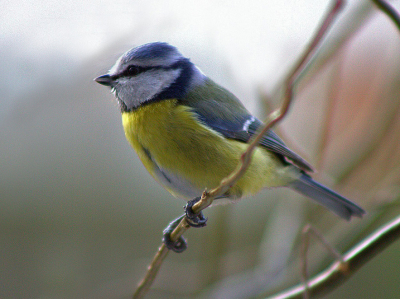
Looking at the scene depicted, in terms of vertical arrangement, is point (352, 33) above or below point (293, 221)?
above

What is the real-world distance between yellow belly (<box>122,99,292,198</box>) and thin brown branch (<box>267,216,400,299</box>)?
0.33 meters

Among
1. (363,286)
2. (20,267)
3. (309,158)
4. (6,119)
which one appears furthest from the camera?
(363,286)

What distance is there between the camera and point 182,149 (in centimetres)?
114

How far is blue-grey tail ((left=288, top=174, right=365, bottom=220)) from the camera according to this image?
138 cm

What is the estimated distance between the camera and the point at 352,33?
1.29m

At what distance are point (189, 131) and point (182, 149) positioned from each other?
0.20ft

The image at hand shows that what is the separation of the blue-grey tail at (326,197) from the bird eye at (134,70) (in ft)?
2.21

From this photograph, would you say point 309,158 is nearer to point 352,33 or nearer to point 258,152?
point 258,152

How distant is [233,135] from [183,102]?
19cm

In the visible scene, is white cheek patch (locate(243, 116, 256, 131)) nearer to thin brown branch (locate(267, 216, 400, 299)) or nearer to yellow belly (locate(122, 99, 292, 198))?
yellow belly (locate(122, 99, 292, 198))

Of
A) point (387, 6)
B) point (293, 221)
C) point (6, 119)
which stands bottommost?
point (293, 221)

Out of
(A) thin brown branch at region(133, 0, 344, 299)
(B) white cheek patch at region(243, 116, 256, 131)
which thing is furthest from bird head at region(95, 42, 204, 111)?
(A) thin brown branch at region(133, 0, 344, 299)

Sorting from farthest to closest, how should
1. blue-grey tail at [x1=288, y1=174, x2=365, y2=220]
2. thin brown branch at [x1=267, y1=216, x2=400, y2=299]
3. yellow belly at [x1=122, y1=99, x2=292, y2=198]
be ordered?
blue-grey tail at [x1=288, y1=174, x2=365, y2=220]
yellow belly at [x1=122, y1=99, x2=292, y2=198]
thin brown branch at [x1=267, y1=216, x2=400, y2=299]

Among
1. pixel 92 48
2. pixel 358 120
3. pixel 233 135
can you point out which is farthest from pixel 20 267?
pixel 358 120
